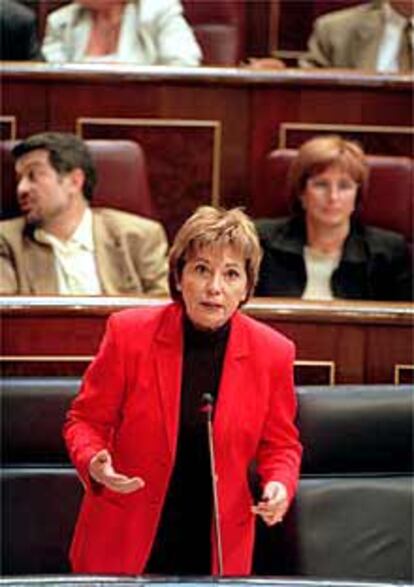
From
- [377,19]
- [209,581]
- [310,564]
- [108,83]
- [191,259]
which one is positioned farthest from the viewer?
[377,19]

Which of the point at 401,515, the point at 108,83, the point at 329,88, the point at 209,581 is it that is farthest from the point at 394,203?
the point at 209,581

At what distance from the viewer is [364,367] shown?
1224 mm

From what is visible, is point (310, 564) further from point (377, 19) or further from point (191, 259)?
point (377, 19)

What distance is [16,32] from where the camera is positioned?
187cm

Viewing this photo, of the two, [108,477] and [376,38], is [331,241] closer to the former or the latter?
[376,38]

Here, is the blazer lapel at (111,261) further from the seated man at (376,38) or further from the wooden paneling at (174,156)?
the seated man at (376,38)

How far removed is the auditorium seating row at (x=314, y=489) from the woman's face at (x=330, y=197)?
39cm

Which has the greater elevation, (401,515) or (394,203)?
(394,203)

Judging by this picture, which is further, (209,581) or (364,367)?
(364,367)

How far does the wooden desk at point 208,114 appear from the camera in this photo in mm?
1746

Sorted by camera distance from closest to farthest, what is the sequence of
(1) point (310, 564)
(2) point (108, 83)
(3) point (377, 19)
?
(1) point (310, 564)
(2) point (108, 83)
(3) point (377, 19)

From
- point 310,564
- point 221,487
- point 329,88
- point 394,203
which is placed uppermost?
point 329,88

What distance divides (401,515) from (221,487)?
26 cm

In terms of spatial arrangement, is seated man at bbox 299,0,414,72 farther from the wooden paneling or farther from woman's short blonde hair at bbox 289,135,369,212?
woman's short blonde hair at bbox 289,135,369,212
